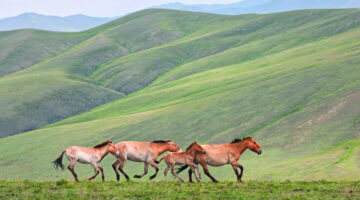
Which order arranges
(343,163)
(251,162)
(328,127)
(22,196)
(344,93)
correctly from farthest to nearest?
(344,93)
(328,127)
(251,162)
(343,163)
(22,196)

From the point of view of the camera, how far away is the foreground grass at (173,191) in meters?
18.2

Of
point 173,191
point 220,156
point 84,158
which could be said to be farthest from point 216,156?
point 84,158

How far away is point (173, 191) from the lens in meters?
19.1

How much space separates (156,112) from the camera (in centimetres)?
9569

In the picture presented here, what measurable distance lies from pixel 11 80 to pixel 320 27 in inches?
4665

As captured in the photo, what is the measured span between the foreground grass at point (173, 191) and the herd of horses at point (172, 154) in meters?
1.38

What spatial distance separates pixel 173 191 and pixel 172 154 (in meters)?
4.21

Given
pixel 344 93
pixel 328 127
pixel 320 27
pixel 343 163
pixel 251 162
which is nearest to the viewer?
pixel 343 163

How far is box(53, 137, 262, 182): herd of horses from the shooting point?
22.2 meters

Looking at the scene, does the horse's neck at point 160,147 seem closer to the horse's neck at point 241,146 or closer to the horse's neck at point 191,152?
the horse's neck at point 191,152

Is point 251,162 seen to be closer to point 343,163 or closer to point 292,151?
point 292,151

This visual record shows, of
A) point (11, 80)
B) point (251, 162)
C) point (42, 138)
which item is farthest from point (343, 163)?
point (11, 80)

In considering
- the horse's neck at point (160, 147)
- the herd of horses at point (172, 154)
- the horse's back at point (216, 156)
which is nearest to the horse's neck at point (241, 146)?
the herd of horses at point (172, 154)

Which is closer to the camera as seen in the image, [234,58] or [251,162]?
[251,162]
